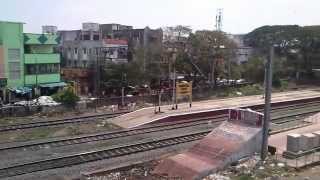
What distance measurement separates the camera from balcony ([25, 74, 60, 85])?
2021 inches

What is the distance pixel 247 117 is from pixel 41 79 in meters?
33.4

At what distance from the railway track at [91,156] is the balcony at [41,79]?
2735 centimetres

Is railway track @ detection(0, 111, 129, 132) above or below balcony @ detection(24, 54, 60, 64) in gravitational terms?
below

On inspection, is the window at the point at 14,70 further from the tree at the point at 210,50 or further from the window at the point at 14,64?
the tree at the point at 210,50

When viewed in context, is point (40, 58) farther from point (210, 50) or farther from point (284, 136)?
point (284, 136)

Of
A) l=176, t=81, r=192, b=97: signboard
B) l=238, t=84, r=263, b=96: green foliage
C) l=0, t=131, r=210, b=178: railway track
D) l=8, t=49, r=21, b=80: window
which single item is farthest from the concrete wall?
l=0, t=131, r=210, b=178: railway track

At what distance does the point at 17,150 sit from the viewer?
2514cm

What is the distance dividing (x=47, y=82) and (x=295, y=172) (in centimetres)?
3750

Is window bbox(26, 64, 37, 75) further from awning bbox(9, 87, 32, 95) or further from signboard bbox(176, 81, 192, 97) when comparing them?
signboard bbox(176, 81, 192, 97)

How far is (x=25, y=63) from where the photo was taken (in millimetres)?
51094

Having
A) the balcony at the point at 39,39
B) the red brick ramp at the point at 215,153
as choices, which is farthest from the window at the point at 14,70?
the red brick ramp at the point at 215,153

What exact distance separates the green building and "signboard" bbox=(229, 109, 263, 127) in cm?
2783

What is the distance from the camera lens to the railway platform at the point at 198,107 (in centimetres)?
3353

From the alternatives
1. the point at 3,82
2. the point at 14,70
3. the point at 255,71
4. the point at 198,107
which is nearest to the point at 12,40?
the point at 14,70
